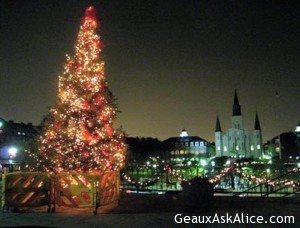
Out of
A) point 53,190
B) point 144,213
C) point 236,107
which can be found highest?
point 236,107

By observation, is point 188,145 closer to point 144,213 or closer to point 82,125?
point 82,125

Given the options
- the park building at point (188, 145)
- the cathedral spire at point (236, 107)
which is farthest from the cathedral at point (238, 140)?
the park building at point (188, 145)

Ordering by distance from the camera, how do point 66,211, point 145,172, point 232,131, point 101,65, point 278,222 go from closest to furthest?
point 278,222 < point 66,211 < point 101,65 < point 145,172 < point 232,131

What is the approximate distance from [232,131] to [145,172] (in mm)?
155153

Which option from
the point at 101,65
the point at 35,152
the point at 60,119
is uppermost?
Answer: the point at 101,65

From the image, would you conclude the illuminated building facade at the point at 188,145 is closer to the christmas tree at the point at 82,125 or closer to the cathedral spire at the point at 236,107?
the cathedral spire at the point at 236,107

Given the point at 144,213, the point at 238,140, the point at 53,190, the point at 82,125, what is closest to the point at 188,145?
the point at 238,140

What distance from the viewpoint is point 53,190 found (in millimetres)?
14188

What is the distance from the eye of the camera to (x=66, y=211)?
13.7 metres

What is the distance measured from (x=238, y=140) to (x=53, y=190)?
16278 cm

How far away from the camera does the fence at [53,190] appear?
1391cm

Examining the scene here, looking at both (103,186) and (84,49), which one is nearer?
(103,186)

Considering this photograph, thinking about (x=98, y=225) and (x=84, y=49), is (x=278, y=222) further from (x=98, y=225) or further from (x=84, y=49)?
(x=84, y=49)

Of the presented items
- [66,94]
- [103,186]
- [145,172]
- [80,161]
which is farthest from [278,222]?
[145,172]
